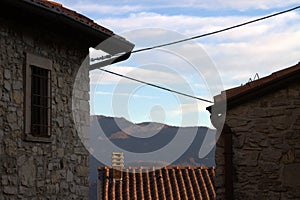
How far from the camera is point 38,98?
8766 millimetres

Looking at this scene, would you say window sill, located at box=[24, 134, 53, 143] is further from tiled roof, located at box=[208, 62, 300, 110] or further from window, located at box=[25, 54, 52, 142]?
tiled roof, located at box=[208, 62, 300, 110]

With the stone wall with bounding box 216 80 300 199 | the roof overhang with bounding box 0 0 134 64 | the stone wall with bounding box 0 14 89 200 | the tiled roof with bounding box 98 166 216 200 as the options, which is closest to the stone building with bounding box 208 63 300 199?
the stone wall with bounding box 216 80 300 199

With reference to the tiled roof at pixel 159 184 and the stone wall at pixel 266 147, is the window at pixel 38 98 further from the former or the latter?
the tiled roof at pixel 159 184

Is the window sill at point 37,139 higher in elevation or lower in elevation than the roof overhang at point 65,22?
lower

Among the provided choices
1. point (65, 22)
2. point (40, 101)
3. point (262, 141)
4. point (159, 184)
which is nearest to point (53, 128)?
point (40, 101)

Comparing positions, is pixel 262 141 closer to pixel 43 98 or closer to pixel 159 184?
pixel 43 98

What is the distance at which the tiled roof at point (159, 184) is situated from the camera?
50.9 feet

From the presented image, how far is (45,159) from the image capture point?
340 inches

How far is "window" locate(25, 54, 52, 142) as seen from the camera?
833 cm

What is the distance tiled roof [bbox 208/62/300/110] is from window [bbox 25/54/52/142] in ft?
9.86

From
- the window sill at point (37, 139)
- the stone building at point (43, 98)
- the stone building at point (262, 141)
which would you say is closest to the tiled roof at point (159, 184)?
the stone building at point (43, 98)

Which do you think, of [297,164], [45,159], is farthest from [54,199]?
[297,164]

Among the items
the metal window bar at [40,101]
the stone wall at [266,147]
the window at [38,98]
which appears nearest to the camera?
the stone wall at [266,147]

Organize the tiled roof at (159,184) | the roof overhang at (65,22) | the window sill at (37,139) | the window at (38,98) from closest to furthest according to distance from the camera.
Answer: the roof overhang at (65,22)
the window sill at (37,139)
the window at (38,98)
the tiled roof at (159,184)
